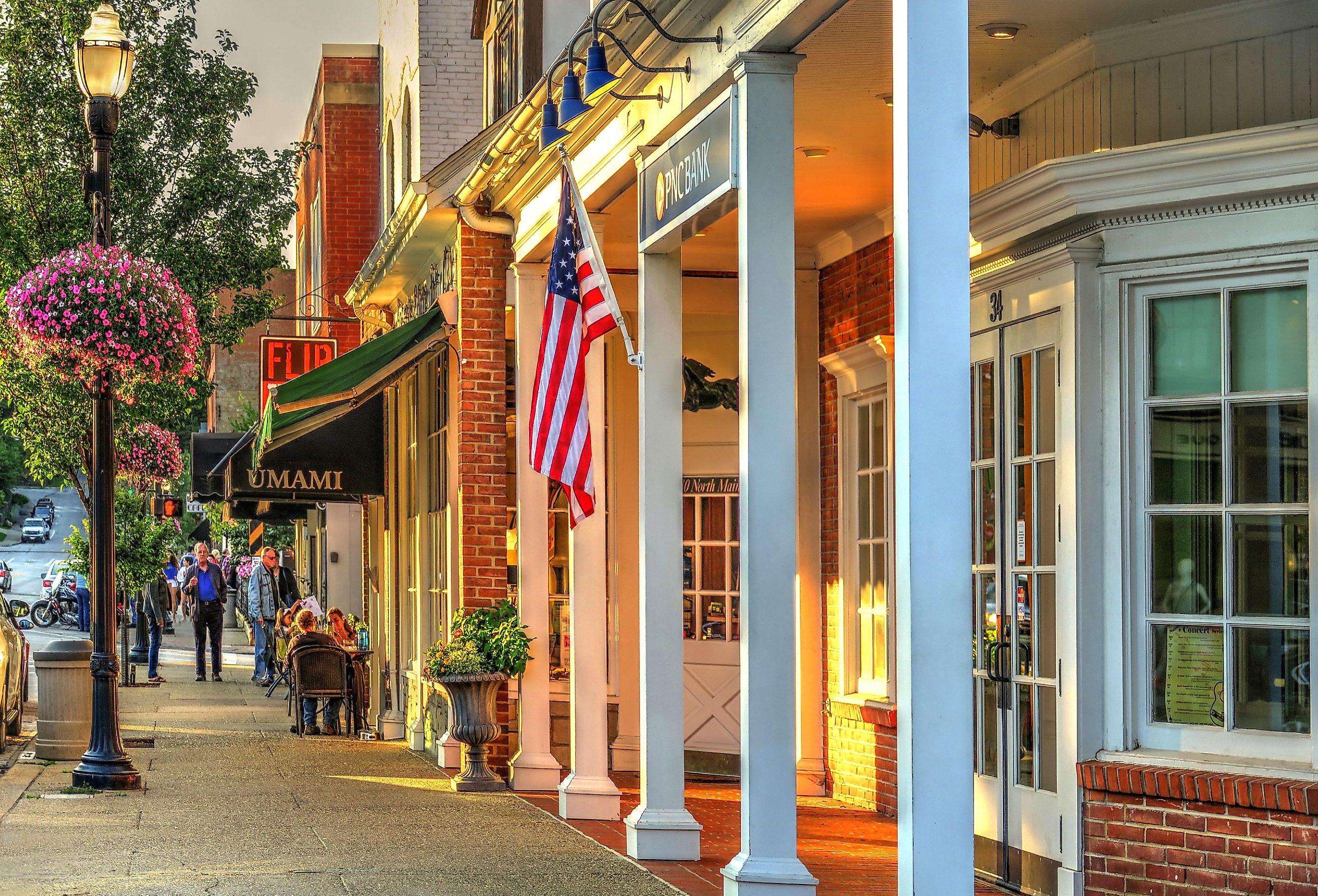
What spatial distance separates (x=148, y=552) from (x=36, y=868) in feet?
49.3

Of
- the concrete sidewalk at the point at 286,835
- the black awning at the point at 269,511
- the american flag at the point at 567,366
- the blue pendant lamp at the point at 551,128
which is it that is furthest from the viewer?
the black awning at the point at 269,511

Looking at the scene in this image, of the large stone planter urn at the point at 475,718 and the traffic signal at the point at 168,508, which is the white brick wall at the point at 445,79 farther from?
the traffic signal at the point at 168,508

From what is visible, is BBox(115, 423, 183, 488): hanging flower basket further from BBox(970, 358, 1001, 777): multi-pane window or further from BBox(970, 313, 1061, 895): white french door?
BBox(970, 313, 1061, 895): white french door

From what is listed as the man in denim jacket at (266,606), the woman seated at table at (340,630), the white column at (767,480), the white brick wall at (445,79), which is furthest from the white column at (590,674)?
the man in denim jacket at (266,606)

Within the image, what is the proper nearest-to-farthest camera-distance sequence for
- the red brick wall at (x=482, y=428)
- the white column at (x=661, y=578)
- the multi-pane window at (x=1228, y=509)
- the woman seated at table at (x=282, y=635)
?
the multi-pane window at (x=1228, y=509) → the white column at (x=661, y=578) → the red brick wall at (x=482, y=428) → the woman seated at table at (x=282, y=635)

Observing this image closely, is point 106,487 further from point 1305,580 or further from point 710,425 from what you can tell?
point 1305,580

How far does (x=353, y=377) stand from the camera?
1342 cm

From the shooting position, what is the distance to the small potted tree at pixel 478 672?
1164 centimetres

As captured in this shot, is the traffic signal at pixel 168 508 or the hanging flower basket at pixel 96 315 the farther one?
the traffic signal at pixel 168 508

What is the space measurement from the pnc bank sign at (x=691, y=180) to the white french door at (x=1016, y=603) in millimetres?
1715

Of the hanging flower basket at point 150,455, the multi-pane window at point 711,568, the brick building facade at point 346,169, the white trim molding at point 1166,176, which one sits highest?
the brick building facade at point 346,169

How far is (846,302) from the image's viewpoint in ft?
38.3

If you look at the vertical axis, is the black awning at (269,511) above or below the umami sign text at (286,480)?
below

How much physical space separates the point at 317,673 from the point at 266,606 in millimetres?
7638
